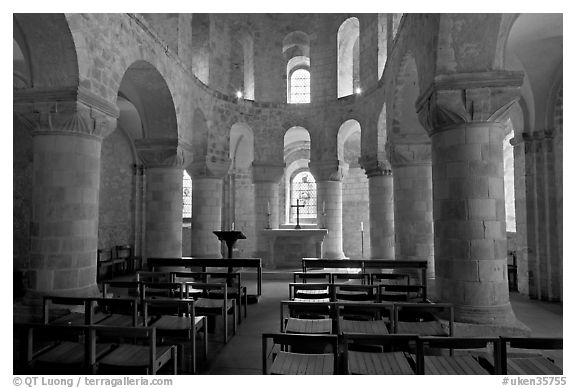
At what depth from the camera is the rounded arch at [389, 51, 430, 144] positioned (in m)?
9.05

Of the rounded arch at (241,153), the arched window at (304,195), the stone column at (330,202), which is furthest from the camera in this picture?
the arched window at (304,195)

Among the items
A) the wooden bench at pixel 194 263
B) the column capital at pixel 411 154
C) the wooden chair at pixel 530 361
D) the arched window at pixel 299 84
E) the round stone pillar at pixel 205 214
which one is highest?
the arched window at pixel 299 84

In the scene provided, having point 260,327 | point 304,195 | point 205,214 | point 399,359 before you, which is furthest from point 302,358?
point 304,195

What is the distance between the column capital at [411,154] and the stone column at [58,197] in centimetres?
628

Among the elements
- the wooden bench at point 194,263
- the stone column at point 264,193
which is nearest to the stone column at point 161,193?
the wooden bench at point 194,263

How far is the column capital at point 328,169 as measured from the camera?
1398 centimetres

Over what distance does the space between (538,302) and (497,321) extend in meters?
4.42

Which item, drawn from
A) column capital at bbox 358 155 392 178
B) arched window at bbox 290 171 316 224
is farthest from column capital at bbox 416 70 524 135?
arched window at bbox 290 171 316 224

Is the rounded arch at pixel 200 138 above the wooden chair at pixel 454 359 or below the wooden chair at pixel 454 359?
above

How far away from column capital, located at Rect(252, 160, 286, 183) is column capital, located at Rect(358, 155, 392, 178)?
11.3ft

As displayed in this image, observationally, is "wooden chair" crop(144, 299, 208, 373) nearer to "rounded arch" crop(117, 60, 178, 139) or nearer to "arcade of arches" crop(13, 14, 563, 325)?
"arcade of arches" crop(13, 14, 563, 325)

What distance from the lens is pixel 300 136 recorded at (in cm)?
1864

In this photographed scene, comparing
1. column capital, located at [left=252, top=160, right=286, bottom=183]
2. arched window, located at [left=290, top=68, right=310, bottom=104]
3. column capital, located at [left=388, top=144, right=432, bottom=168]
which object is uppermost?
arched window, located at [left=290, top=68, right=310, bottom=104]

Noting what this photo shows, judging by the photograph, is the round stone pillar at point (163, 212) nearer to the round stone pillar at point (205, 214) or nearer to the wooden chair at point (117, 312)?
the round stone pillar at point (205, 214)
